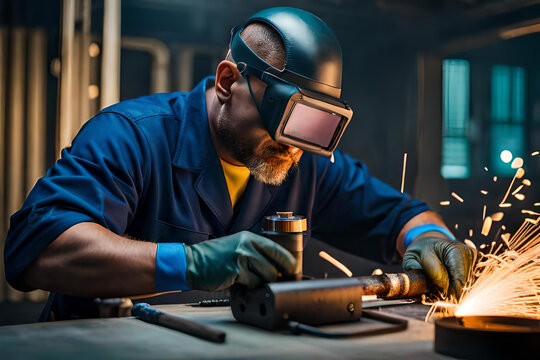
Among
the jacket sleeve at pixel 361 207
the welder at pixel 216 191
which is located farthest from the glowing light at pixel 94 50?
the jacket sleeve at pixel 361 207

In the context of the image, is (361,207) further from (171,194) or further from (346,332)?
(346,332)

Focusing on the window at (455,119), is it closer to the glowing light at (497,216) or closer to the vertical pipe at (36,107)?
the glowing light at (497,216)

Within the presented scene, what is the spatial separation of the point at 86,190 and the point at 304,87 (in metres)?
0.69

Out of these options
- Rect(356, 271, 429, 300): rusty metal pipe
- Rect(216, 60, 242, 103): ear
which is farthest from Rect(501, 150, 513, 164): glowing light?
Rect(216, 60, 242, 103): ear

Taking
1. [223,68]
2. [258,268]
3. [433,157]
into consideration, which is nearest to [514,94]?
[433,157]

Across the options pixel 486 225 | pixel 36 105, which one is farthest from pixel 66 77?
pixel 486 225

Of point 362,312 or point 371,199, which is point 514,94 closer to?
point 371,199

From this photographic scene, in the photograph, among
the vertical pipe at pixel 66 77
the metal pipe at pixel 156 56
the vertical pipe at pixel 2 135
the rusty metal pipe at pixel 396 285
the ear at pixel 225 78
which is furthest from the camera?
the metal pipe at pixel 156 56

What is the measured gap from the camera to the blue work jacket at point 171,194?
1.57 meters

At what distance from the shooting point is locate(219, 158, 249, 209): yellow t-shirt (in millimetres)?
2129

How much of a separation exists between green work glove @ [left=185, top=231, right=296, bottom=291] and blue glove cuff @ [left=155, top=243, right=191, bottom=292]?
15 millimetres

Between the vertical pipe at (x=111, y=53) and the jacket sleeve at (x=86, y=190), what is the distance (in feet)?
3.57

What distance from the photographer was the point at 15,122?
316cm

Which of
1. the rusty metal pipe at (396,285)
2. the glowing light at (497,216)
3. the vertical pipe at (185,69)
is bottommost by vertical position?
the rusty metal pipe at (396,285)
